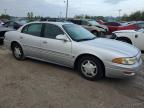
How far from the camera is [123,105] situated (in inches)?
160

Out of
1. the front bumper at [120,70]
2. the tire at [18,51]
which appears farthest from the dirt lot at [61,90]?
the tire at [18,51]

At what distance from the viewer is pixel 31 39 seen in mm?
6586

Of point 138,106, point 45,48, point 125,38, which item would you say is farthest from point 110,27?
point 138,106

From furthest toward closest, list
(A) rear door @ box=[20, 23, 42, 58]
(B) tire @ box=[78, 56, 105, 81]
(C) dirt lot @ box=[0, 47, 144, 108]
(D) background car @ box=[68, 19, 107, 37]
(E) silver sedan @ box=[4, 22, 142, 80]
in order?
(D) background car @ box=[68, 19, 107, 37] < (A) rear door @ box=[20, 23, 42, 58] < (B) tire @ box=[78, 56, 105, 81] < (E) silver sedan @ box=[4, 22, 142, 80] < (C) dirt lot @ box=[0, 47, 144, 108]

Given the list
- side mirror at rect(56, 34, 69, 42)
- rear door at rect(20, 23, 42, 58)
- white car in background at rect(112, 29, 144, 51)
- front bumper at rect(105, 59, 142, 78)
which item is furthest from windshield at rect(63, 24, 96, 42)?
white car in background at rect(112, 29, 144, 51)

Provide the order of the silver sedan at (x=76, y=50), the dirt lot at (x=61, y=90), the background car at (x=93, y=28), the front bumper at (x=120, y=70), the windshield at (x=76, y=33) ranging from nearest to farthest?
1. the dirt lot at (x=61, y=90)
2. the front bumper at (x=120, y=70)
3. the silver sedan at (x=76, y=50)
4. the windshield at (x=76, y=33)
5. the background car at (x=93, y=28)

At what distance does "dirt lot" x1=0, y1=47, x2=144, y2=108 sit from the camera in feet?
13.3

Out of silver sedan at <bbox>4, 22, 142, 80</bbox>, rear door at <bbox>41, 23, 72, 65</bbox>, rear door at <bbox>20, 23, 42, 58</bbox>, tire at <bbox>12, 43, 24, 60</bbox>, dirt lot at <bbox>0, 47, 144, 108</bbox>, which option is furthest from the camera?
tire at <bbox>12, 43, 24, 60</bbox>

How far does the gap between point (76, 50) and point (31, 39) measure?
1.82 m

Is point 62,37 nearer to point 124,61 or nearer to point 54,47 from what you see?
point 54,47

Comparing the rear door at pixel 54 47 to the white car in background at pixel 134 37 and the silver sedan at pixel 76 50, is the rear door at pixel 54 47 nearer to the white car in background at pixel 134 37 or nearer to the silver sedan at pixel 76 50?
the silver sedan at pixel 76 50

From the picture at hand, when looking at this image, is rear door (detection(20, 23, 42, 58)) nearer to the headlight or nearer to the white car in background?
the headlight

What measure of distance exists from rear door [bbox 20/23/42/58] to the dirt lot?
604 millimetres

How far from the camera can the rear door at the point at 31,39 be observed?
6.45 meters
